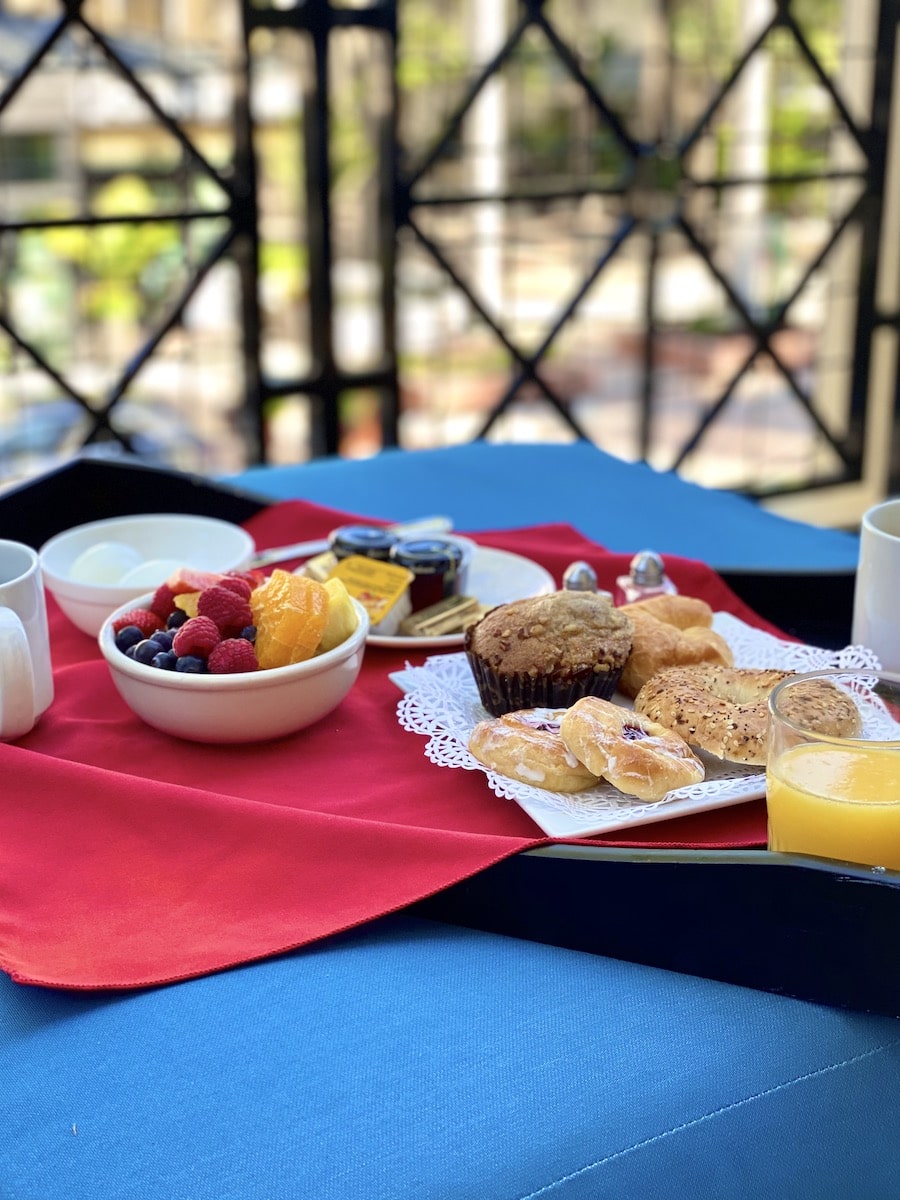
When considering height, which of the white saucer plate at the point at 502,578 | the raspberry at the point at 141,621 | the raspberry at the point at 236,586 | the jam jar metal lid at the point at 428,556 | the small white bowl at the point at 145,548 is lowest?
the white saucer plate at the point at 502,578

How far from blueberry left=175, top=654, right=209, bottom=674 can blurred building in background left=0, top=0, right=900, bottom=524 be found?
2273 millimetres

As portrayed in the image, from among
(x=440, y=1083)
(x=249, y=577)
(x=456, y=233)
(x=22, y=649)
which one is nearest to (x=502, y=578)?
(x=249, y=577)

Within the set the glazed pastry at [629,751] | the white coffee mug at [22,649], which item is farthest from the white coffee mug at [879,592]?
the white coffee mug at [22,649]

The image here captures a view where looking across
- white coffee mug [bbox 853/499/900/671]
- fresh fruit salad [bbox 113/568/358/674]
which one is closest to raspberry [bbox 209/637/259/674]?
fresh fruit salad [bbox 113/568/358/674]

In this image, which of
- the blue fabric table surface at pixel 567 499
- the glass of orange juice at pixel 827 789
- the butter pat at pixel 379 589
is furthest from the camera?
the blue fabric table surface at pixel 567 499

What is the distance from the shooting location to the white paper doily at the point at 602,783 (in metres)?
0.88

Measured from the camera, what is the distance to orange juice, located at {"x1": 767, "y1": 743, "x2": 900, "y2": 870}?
2.63ft

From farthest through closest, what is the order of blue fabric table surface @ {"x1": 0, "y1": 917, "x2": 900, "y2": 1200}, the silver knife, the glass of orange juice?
the silver knife
the glass of orange juice
blue fabric table surface @ {"x1": 0, "y1": 917, "x2": 900, "y2": 1200}

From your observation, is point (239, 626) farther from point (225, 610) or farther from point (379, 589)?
point (379, 589)

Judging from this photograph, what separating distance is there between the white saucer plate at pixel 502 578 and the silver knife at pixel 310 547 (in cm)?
8

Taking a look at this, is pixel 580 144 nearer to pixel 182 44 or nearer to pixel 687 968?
pixel 182 44

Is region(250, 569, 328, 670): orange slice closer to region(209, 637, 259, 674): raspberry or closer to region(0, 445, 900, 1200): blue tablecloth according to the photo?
region(209, 637, 259, 674): raspberry

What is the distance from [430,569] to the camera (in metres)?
1.25

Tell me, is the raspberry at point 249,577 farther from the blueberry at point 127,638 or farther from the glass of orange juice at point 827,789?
the glass of orange juice at point 827,789
